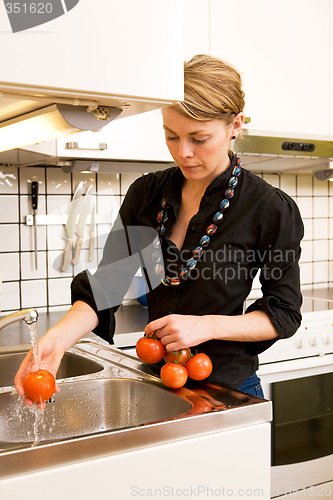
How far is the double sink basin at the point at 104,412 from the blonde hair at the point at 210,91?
0.49m

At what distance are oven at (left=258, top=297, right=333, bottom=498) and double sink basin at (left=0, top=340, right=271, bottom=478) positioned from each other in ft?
2.94

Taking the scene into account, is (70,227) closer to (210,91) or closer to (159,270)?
(159,270)

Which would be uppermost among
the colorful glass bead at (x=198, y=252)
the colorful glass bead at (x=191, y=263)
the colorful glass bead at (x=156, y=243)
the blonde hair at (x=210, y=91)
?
the blonde hair at (x=210, y=91)

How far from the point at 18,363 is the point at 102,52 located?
892 mm

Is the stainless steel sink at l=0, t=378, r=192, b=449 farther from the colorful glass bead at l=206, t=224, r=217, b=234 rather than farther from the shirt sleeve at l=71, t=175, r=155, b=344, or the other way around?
the colorful glass bead at l=206, t=224, r=217, b=234

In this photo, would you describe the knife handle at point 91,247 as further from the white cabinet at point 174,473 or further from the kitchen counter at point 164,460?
the white cabinet at point 174,473

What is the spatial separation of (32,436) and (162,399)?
0.90 ft

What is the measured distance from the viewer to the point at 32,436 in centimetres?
114

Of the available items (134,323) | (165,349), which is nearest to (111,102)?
(165,349)

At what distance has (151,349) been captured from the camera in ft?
3.50

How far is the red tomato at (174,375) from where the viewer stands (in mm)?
1021

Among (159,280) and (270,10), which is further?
(270,10)

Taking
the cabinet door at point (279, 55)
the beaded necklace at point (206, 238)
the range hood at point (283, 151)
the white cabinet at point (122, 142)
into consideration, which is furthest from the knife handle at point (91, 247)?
the beaded necklace at point (206, 238)

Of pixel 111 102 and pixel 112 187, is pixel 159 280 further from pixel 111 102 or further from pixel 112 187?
pixel 112 187
